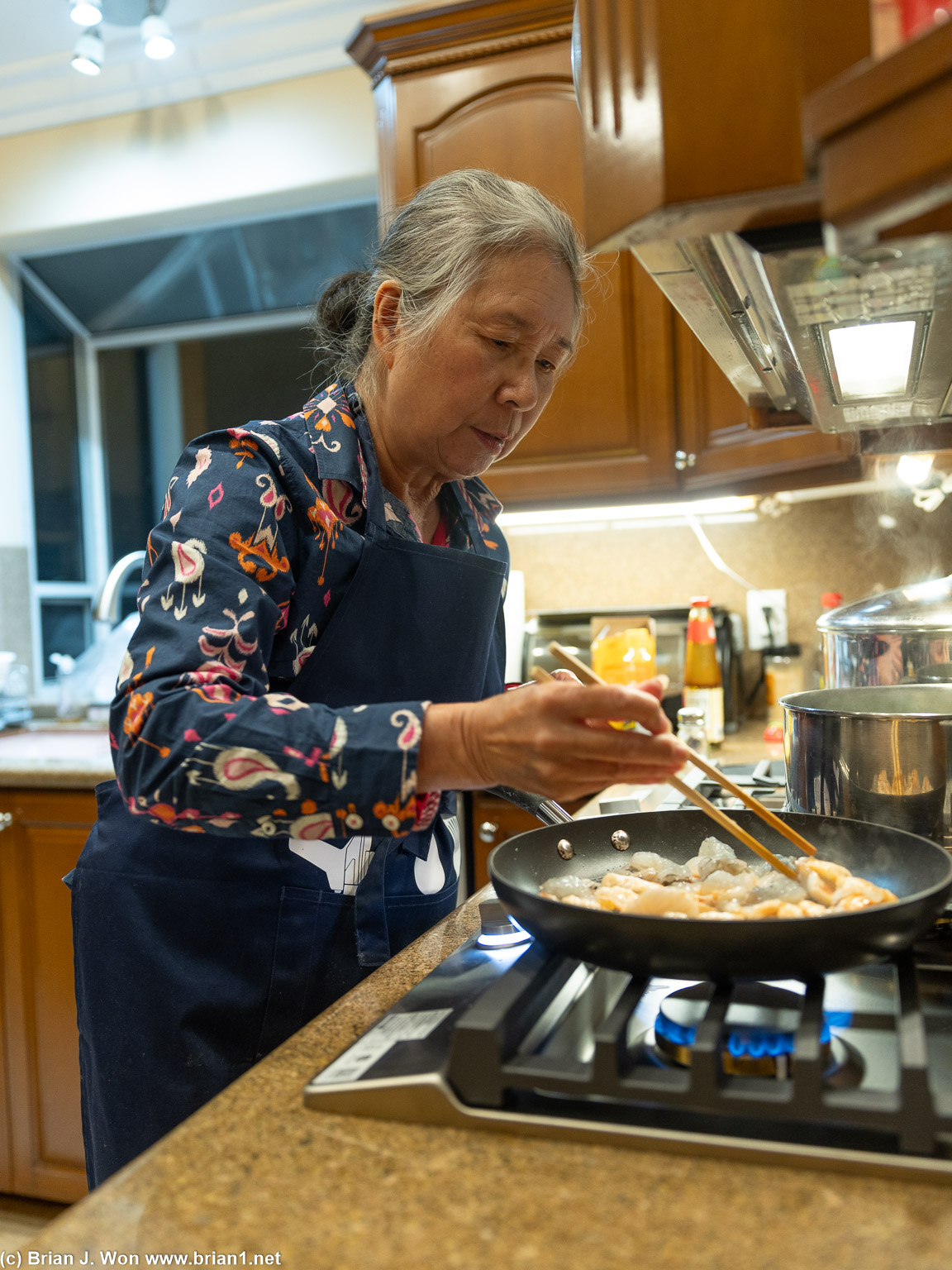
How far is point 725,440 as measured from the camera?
1.95 metres

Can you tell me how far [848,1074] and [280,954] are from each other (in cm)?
60

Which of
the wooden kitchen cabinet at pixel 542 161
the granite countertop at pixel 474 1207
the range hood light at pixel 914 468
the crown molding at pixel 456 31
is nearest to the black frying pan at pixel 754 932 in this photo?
the granite countertop at pixel 474 1207

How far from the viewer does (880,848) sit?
79cm

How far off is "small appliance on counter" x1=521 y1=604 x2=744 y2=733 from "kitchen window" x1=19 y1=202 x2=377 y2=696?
1.23 meters

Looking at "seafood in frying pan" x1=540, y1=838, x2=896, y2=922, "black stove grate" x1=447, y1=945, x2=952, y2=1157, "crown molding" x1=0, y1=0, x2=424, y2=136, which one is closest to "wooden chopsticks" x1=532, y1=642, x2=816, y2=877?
"seafood in frying pan" x1=540, y1=838, x2=896, y2=922

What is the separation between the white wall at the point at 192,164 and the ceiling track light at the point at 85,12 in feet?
1.52

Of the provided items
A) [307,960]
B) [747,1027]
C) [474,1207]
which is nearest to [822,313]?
[747,1027]

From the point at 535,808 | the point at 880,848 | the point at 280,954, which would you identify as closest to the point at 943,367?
the point at 880,848

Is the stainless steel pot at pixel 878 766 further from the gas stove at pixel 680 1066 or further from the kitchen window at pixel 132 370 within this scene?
the kitchen window at pixel 132 370

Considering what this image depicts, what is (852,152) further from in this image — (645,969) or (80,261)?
(80,261)

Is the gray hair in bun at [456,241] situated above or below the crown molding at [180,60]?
below

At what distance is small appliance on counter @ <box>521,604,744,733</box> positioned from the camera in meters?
2.10

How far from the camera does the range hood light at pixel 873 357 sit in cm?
83

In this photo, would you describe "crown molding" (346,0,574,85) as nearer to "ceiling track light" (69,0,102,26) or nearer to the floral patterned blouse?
"ceiling track light" (69,0,102,26)
